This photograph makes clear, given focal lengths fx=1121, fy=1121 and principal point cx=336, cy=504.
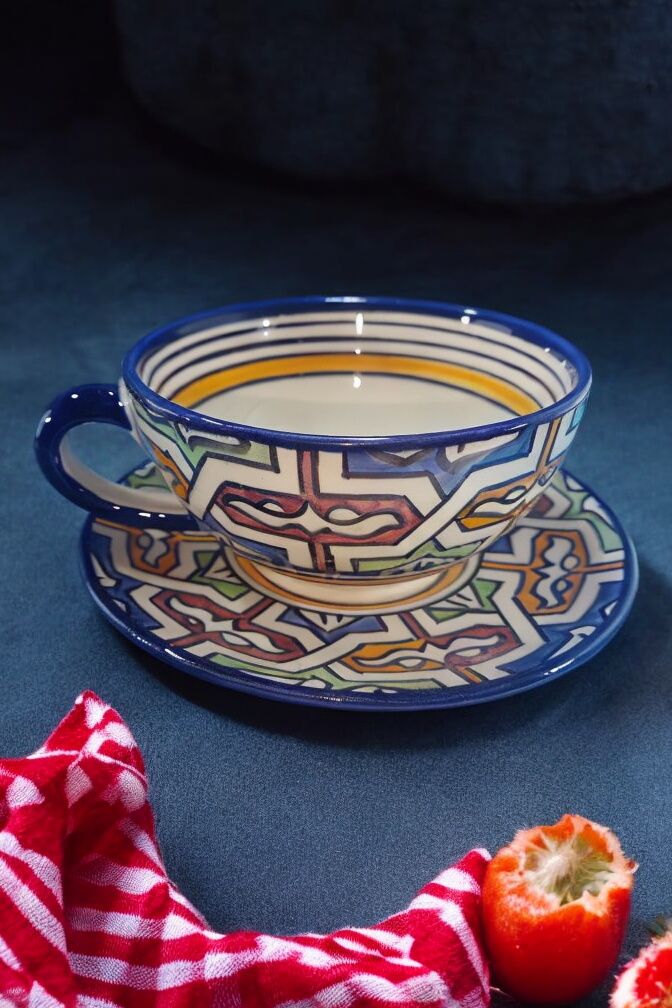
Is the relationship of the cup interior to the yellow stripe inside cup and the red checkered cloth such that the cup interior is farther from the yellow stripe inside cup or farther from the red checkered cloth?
the red checkered cloth

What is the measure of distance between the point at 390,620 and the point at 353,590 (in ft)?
0.06

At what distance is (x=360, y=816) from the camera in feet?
1.22

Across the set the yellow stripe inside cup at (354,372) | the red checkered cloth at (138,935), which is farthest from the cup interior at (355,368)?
the red checkered cloth at (138,935)

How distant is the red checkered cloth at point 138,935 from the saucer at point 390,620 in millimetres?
79

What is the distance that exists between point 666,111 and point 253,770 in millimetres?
927

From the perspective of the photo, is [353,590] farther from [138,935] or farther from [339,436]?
[138,935]

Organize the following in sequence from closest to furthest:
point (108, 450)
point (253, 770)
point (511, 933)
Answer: point (511, 933), point (253, 770), point (108, 450)

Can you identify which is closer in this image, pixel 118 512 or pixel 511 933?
pixel 511 933

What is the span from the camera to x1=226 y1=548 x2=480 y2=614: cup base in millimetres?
452

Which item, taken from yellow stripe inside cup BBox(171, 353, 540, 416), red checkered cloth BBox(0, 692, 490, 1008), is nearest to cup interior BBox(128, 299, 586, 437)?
yellow stripe inside cup BBox(171, 353, 540, 416)

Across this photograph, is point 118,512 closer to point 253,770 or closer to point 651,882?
point 253,770

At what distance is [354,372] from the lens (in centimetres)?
56

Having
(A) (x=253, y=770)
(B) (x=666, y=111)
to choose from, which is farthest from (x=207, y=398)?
(B) (x=666, y=111)

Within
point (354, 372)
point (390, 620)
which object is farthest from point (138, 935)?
point (354, 372)
